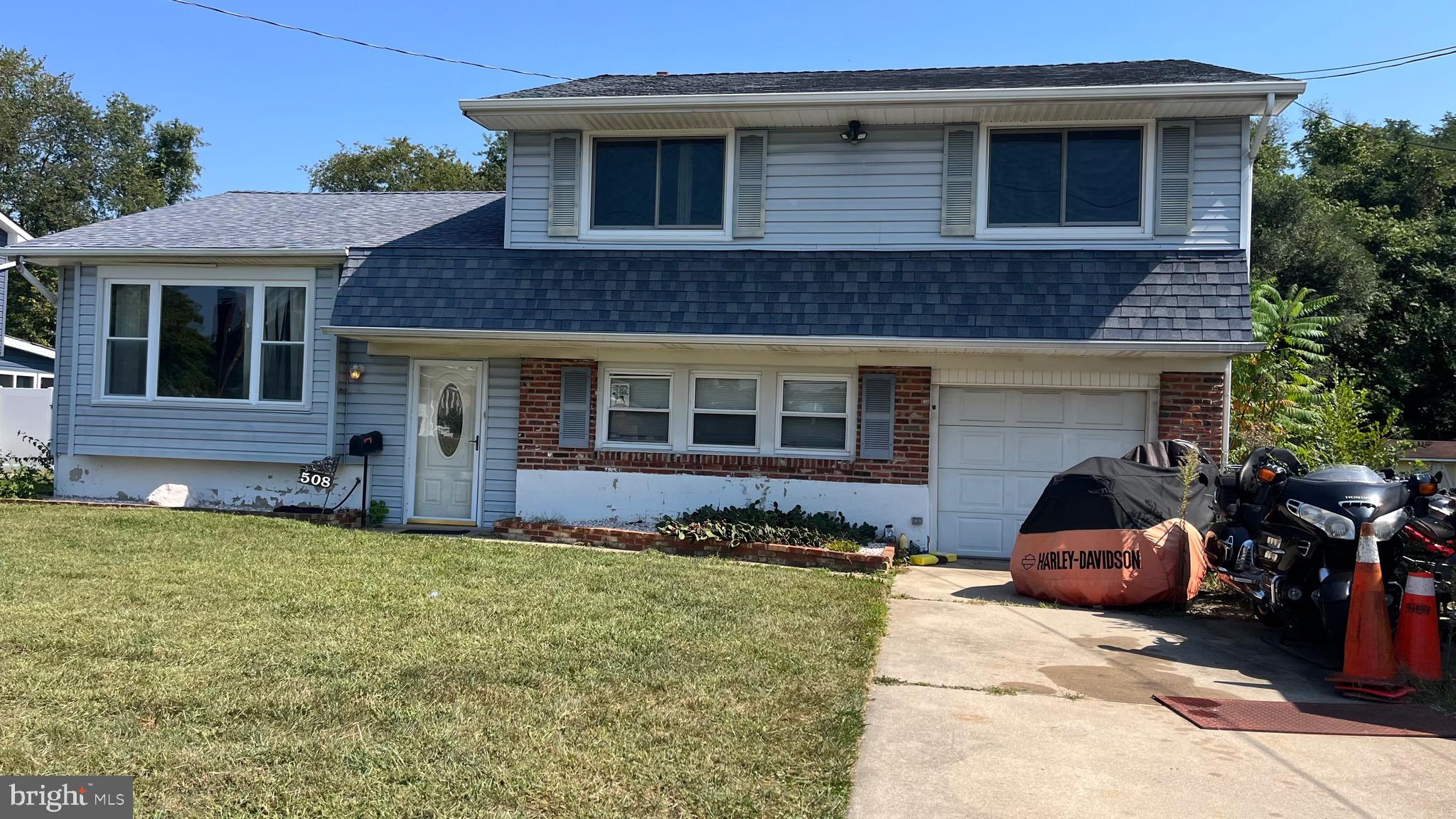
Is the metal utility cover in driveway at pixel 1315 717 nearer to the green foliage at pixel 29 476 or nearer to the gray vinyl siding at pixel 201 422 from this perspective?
the gray vinyl siding at pixel 201 422

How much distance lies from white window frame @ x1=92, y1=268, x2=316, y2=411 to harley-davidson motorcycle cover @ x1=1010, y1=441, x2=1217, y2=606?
8.80 m

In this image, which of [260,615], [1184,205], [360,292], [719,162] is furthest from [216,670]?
[1184,205]

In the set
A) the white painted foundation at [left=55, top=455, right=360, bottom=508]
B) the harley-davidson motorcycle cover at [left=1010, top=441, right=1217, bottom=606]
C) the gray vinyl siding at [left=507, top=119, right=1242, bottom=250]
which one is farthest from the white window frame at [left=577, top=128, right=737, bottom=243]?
the harley-davidson motorcycle cover at [left=1010, top=441, right=1217, bottom=606]

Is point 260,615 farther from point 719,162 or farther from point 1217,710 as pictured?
point 719,162

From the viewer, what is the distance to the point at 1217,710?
569 cm

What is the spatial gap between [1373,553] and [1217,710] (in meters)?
1.56

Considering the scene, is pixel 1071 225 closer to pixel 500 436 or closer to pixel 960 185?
pixel 960 185

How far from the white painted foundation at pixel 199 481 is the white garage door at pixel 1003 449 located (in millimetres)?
7225

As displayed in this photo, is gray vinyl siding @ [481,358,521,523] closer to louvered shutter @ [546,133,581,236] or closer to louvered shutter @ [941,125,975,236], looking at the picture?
louvered shutter @ [546,133,581,236]

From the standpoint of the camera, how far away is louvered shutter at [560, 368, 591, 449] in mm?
12414

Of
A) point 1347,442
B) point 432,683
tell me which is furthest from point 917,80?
point 432,683

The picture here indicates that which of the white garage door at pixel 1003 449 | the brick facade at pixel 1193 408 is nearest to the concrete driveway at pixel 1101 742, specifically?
the brick facade at pixel 1193 408

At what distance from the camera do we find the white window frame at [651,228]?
40.8 feet

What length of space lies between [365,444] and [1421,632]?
10664mm
